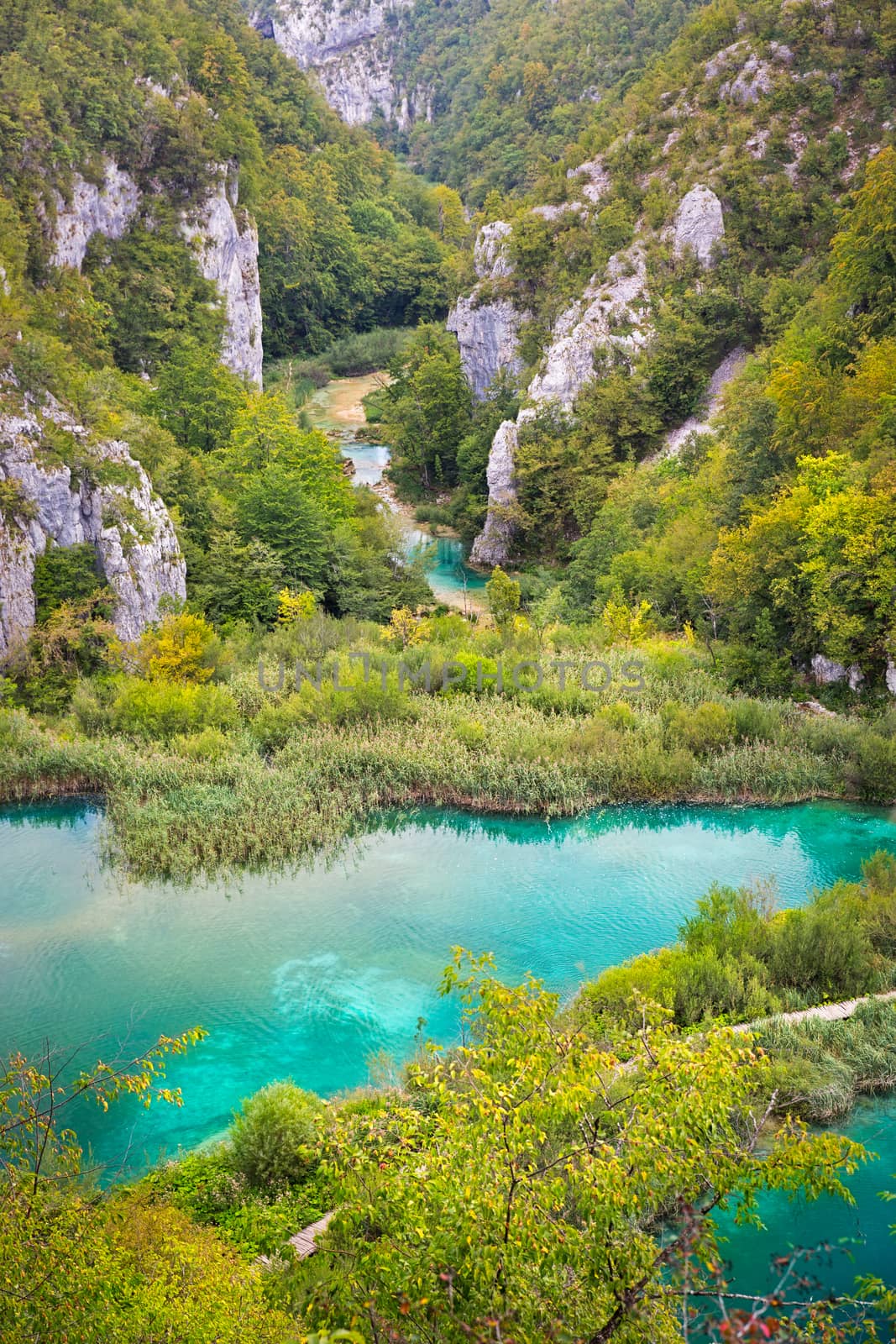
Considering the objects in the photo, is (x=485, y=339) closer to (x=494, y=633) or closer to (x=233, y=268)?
(x=233, y=268)

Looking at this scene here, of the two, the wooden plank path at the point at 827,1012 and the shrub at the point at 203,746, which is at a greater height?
the shrub at the point at 203,746

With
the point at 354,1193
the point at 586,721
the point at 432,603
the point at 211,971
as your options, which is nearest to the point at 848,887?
the point at 586,721

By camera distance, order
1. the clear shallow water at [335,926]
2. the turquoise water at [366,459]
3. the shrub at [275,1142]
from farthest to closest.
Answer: the turquoise water at [366,459] → the clear shallow water at [335,926] → the shrub at [275,1142]

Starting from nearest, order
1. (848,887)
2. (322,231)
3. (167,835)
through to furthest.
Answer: (848,887) → (167,835) → (322,231)

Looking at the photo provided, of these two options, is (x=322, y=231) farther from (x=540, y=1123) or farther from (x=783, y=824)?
(x=540, y=1123)

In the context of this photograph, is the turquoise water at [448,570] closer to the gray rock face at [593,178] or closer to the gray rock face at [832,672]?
the gray rock face at [832,672]

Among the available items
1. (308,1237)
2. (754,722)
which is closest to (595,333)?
(754,722)

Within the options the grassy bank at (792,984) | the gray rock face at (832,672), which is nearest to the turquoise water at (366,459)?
the gray rock face at (832,672)
